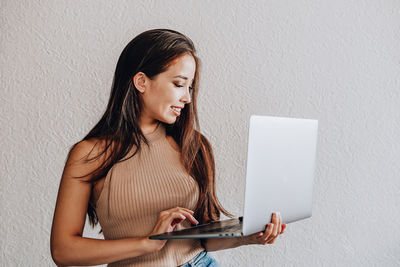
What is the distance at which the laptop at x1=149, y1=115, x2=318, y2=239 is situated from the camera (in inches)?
33.4

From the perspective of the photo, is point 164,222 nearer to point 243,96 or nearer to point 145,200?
point 145,200

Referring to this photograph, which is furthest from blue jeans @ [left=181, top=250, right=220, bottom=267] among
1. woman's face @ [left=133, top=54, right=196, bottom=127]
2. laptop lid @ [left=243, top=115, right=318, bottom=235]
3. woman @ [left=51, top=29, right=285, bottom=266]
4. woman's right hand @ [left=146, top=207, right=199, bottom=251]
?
woman's face @ [left=133, top=54, right=196, bottom=127]

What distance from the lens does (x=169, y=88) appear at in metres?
1.04

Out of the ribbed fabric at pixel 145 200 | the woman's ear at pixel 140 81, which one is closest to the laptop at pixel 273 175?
the ribbed fabric at pixel 145 200

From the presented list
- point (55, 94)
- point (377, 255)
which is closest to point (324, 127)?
point (377, 255)

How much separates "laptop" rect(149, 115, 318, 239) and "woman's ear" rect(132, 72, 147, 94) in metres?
0.34

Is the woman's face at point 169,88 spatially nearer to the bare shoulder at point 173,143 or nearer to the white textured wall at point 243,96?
the bare shoulder at point 173,143

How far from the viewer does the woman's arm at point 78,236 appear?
3.12ft

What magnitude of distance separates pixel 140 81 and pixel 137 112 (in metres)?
0.08

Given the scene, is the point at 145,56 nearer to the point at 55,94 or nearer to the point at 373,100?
the point at 55,94

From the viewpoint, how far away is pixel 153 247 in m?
0.95

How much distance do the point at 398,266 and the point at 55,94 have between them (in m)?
1.52

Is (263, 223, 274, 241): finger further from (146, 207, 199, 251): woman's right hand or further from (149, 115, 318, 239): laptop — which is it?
(146, 207, 199, 251): woman's right hand

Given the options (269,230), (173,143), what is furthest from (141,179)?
(269,230)
